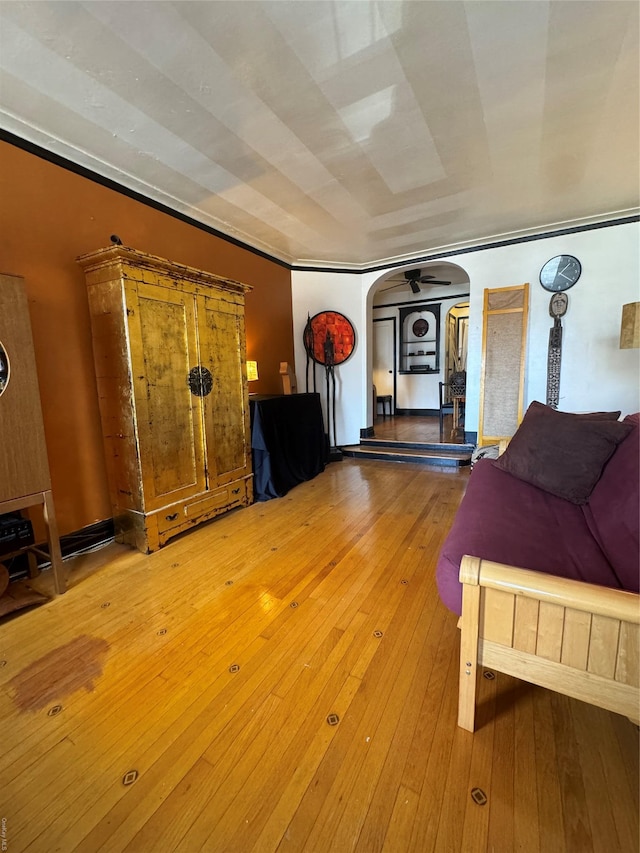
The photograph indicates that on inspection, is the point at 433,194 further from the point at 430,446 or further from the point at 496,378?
the point at 430,446

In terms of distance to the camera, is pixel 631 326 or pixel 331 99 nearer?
pixel 331 99

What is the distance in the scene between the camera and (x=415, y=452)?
446cm

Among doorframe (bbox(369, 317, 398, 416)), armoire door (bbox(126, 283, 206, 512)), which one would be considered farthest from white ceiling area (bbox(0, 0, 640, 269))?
doorframe (bbox(369, 317, 398, 416))

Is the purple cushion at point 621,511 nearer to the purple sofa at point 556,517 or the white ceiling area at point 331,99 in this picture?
the purple sofa at point 556,517

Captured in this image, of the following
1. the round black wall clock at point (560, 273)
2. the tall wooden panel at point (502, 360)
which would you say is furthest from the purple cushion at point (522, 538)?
the round black wall clock at point (560, 273)

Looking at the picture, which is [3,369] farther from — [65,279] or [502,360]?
[502,360]

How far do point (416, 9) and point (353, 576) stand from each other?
2707 millimetres

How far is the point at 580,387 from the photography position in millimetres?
3814

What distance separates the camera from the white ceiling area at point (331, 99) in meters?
1.45

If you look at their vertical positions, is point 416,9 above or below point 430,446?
above

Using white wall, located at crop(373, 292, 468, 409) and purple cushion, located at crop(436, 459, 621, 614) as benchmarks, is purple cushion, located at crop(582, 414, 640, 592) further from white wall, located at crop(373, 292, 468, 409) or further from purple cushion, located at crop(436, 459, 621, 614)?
white wall, located at crop(373, 292, 468, 409)

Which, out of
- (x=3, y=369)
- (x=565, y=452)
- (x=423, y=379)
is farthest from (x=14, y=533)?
(x=423, y=379)

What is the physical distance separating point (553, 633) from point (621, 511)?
2.30ft

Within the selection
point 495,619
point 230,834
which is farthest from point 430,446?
point 230,834
